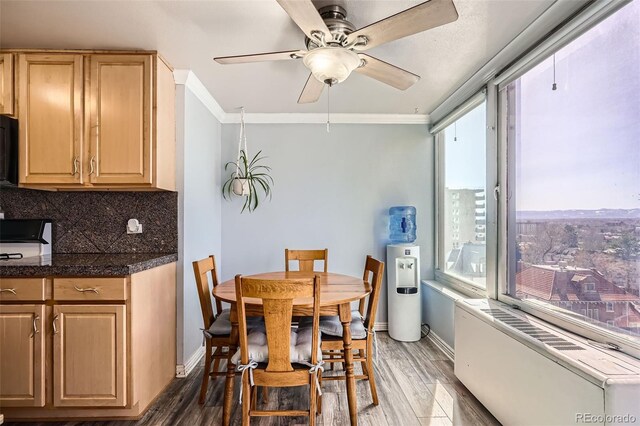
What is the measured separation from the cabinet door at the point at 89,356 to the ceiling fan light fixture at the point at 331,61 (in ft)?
5.79

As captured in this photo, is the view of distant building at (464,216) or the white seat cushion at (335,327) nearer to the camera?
the white seat cushion at (335,327)

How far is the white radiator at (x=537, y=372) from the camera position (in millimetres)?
1295

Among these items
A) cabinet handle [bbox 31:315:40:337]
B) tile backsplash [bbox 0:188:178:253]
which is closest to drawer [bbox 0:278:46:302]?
cabinet handle [bbox 31:315:40:337]

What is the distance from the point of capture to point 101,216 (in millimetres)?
2713

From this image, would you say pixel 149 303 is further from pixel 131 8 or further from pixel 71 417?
pixel 131 8

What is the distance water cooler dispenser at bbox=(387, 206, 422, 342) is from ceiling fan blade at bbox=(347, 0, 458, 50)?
2268mm

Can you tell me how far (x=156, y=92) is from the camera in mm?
2406

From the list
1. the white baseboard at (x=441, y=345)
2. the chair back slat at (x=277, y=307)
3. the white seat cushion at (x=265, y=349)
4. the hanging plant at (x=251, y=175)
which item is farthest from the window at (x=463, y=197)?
the hanging plant at (x=251, y=175)

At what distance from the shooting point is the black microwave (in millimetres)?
2236

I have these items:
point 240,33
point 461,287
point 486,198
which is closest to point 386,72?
point 240,33

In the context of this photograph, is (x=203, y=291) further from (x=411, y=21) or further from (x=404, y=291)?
(x=404, y=291)

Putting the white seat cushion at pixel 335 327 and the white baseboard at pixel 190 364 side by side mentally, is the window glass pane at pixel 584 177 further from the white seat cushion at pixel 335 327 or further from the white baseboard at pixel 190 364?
the white baseboard at pixel 190 364

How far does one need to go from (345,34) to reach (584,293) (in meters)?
1.82
